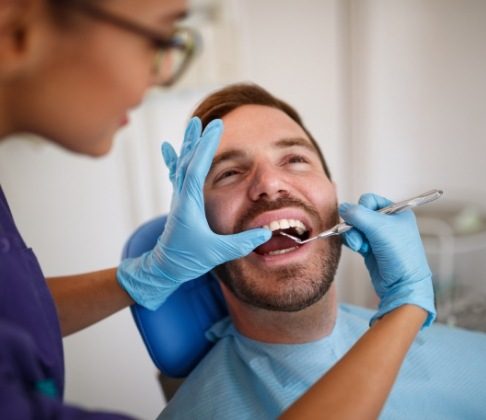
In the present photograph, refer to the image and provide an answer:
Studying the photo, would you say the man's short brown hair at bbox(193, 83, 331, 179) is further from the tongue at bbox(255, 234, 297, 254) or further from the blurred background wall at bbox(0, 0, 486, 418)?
the blurred background wall at bbox(0, 0, 486, 418)

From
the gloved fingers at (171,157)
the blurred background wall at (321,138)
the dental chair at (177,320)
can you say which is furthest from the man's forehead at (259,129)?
the blurred background wall at (321,138)

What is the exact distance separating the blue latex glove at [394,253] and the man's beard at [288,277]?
10 centimetres

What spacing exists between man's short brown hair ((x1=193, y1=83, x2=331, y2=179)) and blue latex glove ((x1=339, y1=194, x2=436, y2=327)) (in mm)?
348

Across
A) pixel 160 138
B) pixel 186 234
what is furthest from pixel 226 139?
pixel 160 138

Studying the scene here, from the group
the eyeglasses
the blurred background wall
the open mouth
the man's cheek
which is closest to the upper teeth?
the open mouth

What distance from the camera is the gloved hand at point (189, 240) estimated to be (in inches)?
33.7

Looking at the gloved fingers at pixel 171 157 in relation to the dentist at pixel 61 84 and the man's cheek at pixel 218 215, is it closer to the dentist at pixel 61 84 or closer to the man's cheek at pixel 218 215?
the man's cheek at pixel 218 215

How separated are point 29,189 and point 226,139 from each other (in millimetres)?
861

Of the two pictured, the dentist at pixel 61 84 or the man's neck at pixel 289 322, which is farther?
the man's neck at pixel 289 322

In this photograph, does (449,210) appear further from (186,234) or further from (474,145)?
(186,234)

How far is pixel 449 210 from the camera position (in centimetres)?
192

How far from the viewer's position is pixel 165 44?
0.48 m

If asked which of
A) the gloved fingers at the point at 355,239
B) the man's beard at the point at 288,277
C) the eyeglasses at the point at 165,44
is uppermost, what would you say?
the eyeglasses at the point at 165,44

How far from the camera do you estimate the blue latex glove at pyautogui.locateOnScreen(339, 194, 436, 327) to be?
0.82 m
